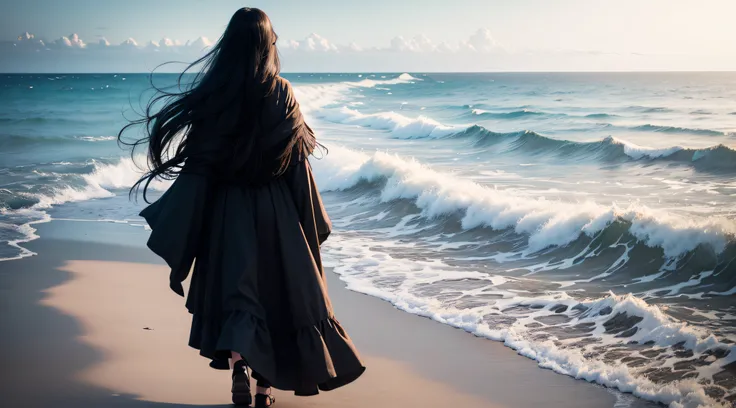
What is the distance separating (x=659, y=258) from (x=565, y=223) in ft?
4.45

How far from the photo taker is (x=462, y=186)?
452 inches

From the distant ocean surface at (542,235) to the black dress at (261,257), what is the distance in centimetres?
203

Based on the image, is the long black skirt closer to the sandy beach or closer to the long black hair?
the long black hair

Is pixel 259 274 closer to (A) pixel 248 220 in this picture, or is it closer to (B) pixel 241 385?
(A) pixel 248 220

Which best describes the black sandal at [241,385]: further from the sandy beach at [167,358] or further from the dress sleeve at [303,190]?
the dress sleeve at [303,190]

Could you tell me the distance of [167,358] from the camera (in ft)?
15.3

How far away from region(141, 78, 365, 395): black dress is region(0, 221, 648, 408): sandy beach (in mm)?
674

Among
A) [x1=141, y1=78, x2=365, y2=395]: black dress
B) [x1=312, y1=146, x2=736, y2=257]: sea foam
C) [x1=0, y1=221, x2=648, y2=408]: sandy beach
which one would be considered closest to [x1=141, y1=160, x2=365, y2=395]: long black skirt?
[x1=141, y1=78, x2=365, y2=395]: black dress

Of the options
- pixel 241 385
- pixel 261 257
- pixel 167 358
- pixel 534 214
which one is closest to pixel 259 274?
pixel 261 257

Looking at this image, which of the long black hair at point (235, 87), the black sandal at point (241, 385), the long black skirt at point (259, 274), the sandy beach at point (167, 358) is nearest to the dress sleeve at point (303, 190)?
the long black skirt at point (259, 274)

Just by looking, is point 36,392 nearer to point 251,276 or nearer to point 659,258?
point 251,276

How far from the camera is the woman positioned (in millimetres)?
3236

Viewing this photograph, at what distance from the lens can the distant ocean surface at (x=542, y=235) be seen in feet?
16.7

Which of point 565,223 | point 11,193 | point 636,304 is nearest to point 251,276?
point 636,304
